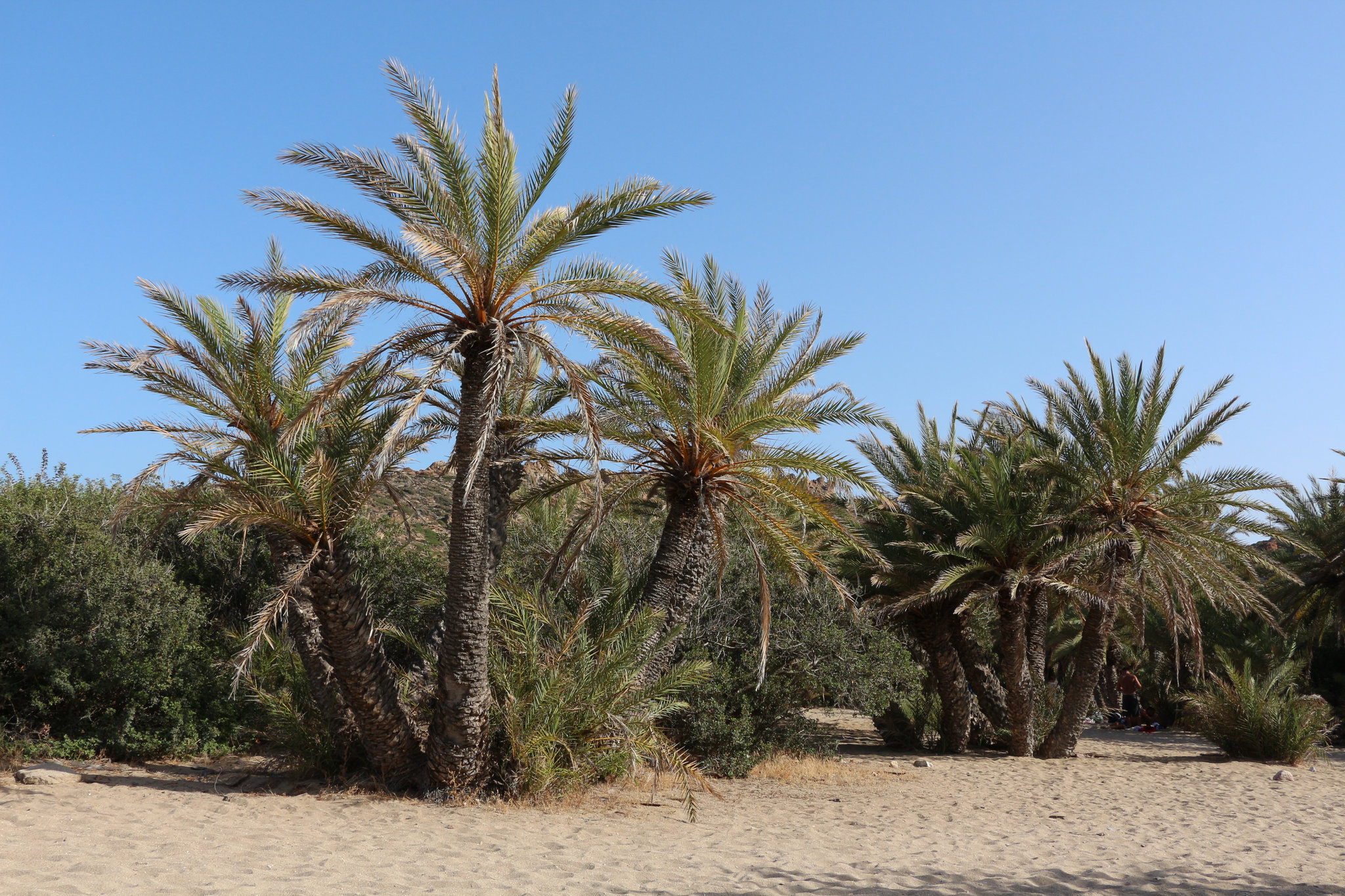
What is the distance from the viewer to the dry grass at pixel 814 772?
13609 millimetres

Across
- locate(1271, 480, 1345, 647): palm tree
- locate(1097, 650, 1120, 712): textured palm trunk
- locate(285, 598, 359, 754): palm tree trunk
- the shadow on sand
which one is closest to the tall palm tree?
locate(285, 598, 359, 754): palm tree trunk

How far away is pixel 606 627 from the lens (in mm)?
12391

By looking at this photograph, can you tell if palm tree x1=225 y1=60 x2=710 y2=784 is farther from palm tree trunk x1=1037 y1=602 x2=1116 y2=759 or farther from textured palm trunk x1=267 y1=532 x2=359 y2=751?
palm tree trunk x1=1037 y1=602 x2=1116 y2=759

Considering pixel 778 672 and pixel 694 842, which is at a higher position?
pixel 778 672

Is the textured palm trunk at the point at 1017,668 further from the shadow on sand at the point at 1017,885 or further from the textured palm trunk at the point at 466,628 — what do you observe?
the textured palm trunk at the point at 466,628

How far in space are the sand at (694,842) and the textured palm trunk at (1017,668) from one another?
9.76ft

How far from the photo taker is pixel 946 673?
55.1ft

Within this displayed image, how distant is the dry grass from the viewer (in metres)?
13.6

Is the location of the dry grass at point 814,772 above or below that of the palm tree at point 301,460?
below

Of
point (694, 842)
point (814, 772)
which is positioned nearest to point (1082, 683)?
point (814, 772)

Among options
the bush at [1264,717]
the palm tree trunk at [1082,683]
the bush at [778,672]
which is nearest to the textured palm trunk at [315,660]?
the bush at [778,672]

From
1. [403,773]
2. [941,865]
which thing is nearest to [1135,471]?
[941,865]

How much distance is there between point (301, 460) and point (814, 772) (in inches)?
355

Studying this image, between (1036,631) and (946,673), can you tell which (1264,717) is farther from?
(946,673)
